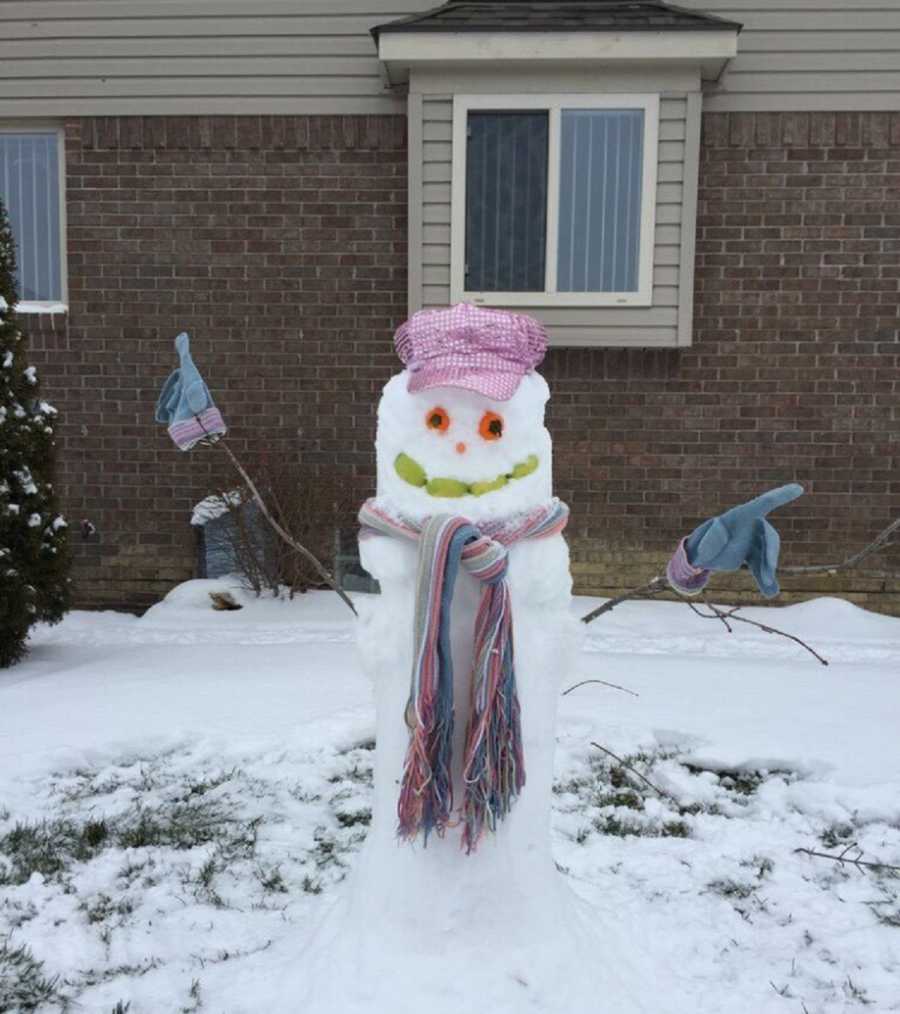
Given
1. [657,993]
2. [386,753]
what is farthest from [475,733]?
[657,993]

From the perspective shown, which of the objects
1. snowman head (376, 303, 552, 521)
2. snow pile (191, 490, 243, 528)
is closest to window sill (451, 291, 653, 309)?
snow pile (191, 490, 243, 528)

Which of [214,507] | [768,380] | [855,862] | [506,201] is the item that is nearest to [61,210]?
[214,507]

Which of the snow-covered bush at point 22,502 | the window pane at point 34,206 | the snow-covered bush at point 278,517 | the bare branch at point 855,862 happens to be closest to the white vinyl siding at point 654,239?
the snow-covered bush at point 278,517

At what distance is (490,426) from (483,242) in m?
4.83

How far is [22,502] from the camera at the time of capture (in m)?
4.89

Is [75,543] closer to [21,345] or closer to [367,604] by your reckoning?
[21,345]

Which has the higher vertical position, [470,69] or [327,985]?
[470,69]

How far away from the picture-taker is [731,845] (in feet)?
9.62

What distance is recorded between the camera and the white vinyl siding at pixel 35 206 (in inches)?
269

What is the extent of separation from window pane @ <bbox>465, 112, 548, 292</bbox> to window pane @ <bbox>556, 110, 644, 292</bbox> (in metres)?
0.17

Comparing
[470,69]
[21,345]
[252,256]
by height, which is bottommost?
[21,345]

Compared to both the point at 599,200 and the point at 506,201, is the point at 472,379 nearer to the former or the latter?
the point at 506,201

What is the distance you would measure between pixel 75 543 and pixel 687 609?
191 inches

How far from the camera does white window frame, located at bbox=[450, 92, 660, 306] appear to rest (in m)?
6.19
